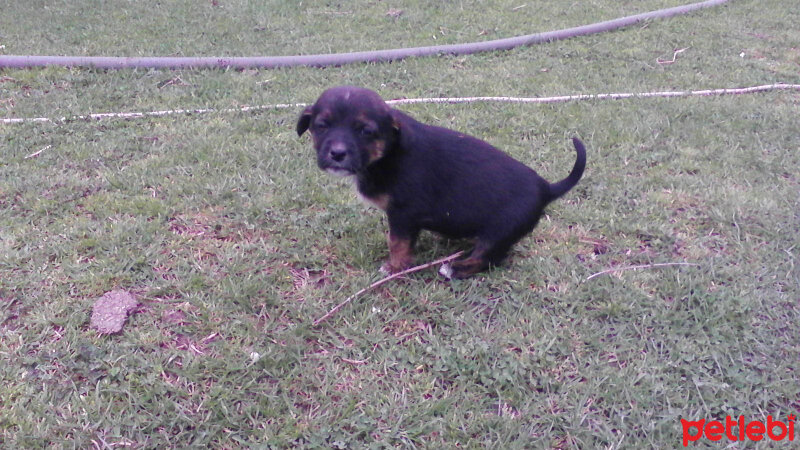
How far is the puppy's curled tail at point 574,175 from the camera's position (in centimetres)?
325

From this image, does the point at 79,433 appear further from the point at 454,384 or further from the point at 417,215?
the point at 417,215

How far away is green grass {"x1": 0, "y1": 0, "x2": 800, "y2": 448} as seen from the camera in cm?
261

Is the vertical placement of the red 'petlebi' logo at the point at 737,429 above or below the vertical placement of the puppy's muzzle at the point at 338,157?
below

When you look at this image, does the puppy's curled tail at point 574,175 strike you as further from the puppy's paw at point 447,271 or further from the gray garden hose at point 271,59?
the gray garden hose at point 271,59

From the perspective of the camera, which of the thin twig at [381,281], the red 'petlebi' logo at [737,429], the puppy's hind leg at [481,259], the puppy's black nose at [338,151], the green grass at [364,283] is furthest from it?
the puppy's hind leg at [481,259]

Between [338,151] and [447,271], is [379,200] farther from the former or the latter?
[447,271]

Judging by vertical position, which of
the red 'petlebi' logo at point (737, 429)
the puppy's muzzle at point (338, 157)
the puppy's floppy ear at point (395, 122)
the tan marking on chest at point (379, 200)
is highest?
the puppy's floppy ear at point (395, 122)

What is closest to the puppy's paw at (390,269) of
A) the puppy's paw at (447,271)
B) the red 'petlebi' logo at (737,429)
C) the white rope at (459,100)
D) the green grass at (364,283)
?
the green grass at (364,283)

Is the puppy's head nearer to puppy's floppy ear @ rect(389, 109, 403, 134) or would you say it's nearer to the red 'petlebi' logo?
puppy's floppy ear @ rect(389, 109, 403, 134)

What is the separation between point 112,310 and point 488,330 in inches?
82.6

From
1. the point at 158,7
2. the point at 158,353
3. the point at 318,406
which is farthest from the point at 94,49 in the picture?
the point at 318,406

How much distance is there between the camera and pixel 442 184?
3250 millimetres

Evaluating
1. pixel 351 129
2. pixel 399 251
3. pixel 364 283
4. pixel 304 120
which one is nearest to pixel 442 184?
pixel 399 251

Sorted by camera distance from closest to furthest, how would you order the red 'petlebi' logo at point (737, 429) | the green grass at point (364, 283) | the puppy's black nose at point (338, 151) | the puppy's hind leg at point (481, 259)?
the red 'petlebi' logo at point (737, 429) → the green grass at point (364, 283) → the puppy's black nose at point (338, 151) → the puppy's hind leg at point (481, 259)
